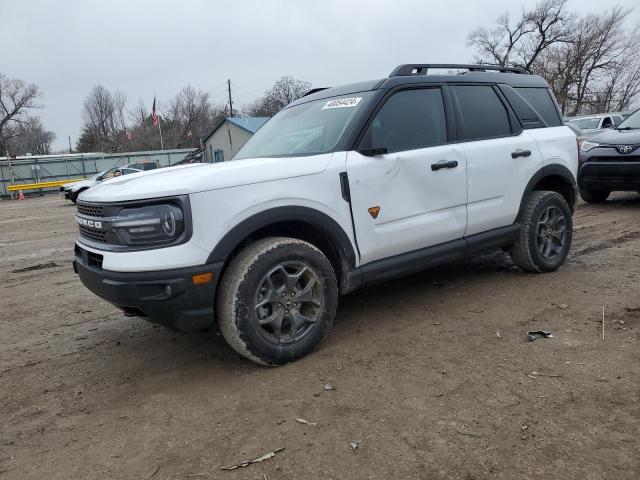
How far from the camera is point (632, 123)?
870 cm

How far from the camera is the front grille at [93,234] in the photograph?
2.99 metres

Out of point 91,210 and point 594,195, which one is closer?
point 91,210

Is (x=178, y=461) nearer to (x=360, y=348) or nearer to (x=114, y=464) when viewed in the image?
(x=114, y=464)

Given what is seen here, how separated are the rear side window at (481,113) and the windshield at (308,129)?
38.8 inches

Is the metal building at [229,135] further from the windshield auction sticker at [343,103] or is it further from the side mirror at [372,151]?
the side mirror at [372,151]

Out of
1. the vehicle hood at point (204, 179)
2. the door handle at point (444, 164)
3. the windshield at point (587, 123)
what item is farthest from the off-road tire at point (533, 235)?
the windshield at point (587, 123)

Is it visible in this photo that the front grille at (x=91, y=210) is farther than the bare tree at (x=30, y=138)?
No

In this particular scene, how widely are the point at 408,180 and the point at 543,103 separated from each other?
2252 millimetres

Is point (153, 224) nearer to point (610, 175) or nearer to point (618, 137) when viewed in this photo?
point (610, 175)

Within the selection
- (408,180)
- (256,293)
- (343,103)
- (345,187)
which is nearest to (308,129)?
(343,103)

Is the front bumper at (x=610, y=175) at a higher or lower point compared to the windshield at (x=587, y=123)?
lower

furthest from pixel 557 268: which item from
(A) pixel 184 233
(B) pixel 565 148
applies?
(A) pixel 184 233

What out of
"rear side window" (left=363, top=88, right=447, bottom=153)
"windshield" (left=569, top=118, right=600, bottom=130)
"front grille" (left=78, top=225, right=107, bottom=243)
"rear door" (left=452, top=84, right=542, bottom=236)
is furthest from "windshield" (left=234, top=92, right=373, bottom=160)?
"windshield" (left=569, top=118, right=600, bottom=130)

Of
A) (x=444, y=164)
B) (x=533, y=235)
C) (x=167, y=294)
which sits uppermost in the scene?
(x=444, y=164)
